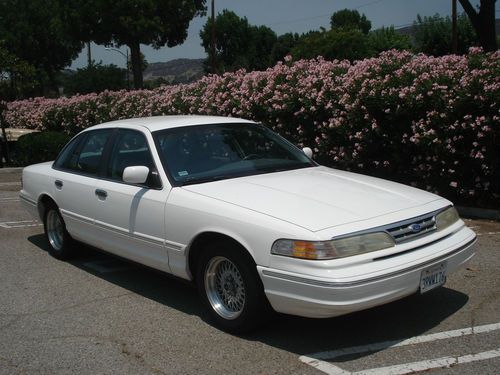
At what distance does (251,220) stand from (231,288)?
600 millimetres

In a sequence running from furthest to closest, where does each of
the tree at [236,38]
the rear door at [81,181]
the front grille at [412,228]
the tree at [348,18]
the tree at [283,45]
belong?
the tree at [348,18] < the tree at [236,38] < the tree at [283,45] < the rear door at [81,181] < the front grille at [412,228]

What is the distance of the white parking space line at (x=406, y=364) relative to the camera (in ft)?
12.4

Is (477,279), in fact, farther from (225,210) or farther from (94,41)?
(94,41)

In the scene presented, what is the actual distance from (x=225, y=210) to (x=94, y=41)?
35.3 metres

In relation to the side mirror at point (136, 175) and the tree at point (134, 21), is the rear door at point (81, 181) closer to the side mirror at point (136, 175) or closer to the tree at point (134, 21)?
the side mirror at point (136, 175)

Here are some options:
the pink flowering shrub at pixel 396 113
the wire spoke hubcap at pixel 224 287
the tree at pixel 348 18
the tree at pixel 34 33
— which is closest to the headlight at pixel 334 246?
the wire spoke hubcap at pixel 224 287

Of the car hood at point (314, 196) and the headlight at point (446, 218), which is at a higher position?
the car hood at point (314, 196)

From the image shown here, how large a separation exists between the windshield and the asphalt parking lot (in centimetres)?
112

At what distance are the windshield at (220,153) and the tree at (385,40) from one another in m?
52.3

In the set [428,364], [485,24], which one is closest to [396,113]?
[428,364]

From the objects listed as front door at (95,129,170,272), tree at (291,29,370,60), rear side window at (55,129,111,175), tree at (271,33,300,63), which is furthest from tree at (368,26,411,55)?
front door at (95,129,170,272)

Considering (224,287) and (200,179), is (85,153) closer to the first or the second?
(200,179)

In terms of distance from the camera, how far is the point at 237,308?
14.4ft

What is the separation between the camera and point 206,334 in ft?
14.6
